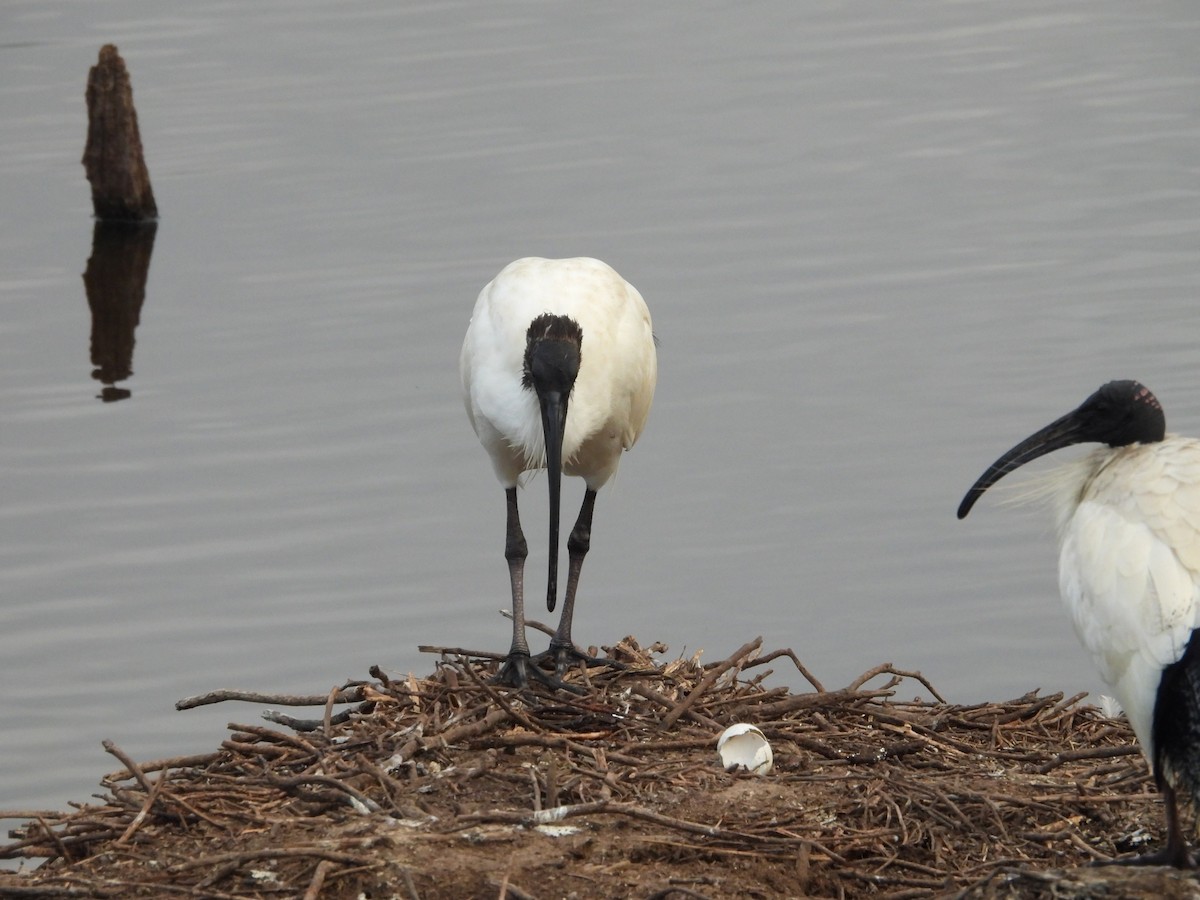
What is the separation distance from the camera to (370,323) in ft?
48.0

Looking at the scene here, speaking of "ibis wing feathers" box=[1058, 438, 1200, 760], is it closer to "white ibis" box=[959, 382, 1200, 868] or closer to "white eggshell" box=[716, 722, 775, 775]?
"white ibis" box=[959, 382, 1200, 868]

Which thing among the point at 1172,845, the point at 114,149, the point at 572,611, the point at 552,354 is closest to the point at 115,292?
the point at 114,149

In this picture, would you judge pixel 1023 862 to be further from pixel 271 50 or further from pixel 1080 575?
pixel 271 50

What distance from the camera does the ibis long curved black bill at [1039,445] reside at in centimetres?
604

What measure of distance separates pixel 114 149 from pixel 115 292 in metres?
2.10

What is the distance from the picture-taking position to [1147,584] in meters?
5.22

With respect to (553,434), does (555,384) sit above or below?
above

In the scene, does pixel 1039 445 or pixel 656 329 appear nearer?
pixel 1039 445

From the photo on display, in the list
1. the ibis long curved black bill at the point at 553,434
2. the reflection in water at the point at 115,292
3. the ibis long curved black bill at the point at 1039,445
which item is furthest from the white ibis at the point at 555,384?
the reflection in water at the point at 115,292

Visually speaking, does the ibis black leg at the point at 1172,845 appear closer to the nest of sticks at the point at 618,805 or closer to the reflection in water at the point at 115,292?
the nest of sticks at the point at 618,805

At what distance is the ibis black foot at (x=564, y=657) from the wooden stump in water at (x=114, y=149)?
12.3m

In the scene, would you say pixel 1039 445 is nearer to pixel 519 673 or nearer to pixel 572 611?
pixel 519 673

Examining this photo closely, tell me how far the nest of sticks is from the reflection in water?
28.5ft

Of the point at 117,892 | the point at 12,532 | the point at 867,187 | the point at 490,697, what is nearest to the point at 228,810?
the point at 117,892
